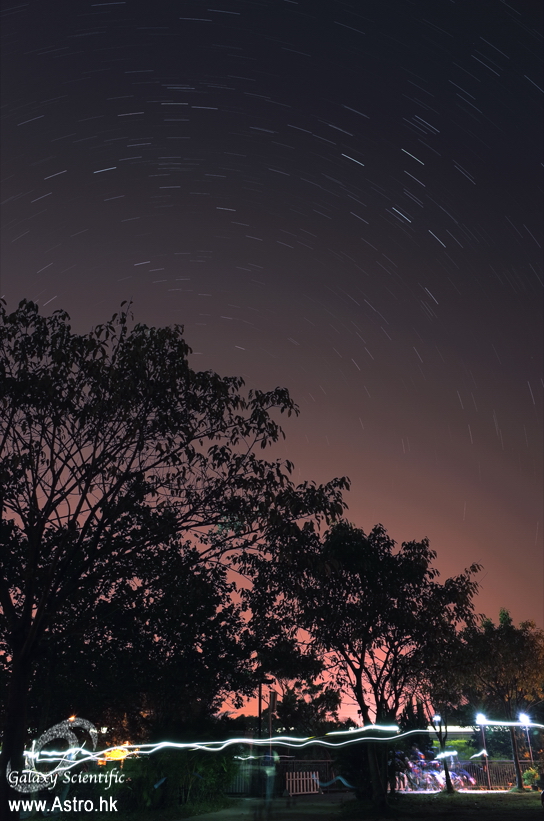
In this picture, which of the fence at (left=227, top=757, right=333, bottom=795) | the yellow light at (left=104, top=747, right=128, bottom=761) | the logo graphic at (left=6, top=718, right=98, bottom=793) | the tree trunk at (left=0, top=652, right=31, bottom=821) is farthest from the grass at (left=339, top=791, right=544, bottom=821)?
the tree trunk at (left=0, top=652, right=31, bottom=821)

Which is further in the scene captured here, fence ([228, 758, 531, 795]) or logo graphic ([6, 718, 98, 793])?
fence ([228, 758, 531, 795])

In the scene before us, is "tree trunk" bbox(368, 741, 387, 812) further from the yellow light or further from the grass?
the yellow light

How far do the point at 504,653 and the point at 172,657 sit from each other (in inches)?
912

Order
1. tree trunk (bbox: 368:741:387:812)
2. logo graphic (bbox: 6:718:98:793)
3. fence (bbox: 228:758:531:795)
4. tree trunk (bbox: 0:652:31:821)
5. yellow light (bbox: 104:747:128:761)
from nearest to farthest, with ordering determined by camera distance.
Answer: tree trunk (bbox: 0:652:31:821)
logo graphic (bbox: 6:718:98:793)
yellow light (bbox: 104:747:128:761)
tree trunk (bbox: 368:741:387:812)
fence (bbox: 228:758:531:795)

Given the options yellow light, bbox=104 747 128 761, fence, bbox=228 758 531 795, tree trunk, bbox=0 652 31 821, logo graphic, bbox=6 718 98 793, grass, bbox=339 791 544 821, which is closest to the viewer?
tree trunk, bbox=0 652 31 821

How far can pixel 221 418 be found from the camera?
12.1m

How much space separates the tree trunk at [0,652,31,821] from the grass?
1055 centimetres

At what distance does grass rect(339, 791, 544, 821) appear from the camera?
1705 centimetres

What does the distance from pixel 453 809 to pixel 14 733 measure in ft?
53.5

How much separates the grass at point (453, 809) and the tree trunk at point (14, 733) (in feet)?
34.6

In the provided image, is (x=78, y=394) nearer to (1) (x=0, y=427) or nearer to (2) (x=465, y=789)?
(1) (x=0, y=427)

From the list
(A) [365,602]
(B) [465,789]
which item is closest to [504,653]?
(B) [465,789]

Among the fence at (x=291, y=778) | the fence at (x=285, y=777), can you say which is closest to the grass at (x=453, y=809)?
the fence at (x=291, y=778)

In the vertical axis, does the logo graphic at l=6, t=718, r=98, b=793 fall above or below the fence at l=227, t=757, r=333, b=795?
above
